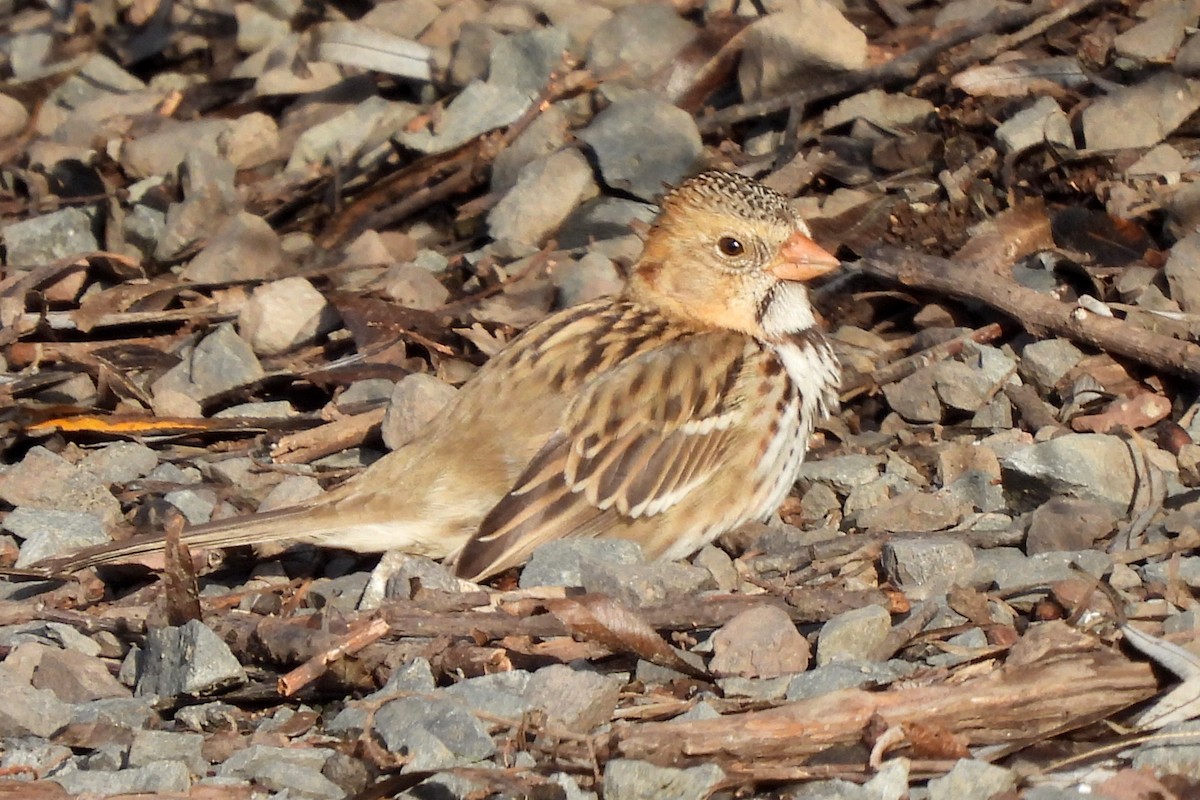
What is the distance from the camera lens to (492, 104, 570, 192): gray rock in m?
7.30

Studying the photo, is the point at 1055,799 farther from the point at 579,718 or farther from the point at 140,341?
the point at 140,341

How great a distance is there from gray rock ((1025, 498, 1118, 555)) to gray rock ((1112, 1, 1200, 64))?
7.80ft

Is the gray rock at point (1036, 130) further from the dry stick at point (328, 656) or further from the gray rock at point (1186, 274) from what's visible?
the dry stick at point (328, 656)

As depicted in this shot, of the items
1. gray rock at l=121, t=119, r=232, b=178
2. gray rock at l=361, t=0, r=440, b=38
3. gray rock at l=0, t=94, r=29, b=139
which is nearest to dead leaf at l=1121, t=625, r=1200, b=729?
gray rock at l=121, t=119, r=232, b=178

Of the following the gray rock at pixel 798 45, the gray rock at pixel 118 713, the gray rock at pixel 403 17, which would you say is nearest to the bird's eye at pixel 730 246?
the gray rock at pixel 798 45

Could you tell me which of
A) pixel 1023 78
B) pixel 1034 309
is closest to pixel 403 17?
pixel 1023 78

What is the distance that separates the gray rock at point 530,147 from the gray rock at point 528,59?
24cm

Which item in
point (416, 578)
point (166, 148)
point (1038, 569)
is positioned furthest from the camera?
point (166, 148)

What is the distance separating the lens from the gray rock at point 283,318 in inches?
260

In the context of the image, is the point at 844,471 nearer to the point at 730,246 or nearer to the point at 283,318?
the point at 730,246

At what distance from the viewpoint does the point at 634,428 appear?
5.45m

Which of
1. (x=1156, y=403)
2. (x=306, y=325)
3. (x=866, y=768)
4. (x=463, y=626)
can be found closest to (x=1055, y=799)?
(x=866, y=768)

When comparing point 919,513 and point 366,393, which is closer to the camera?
point 919,513

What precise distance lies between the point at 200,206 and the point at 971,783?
15.5 ft
